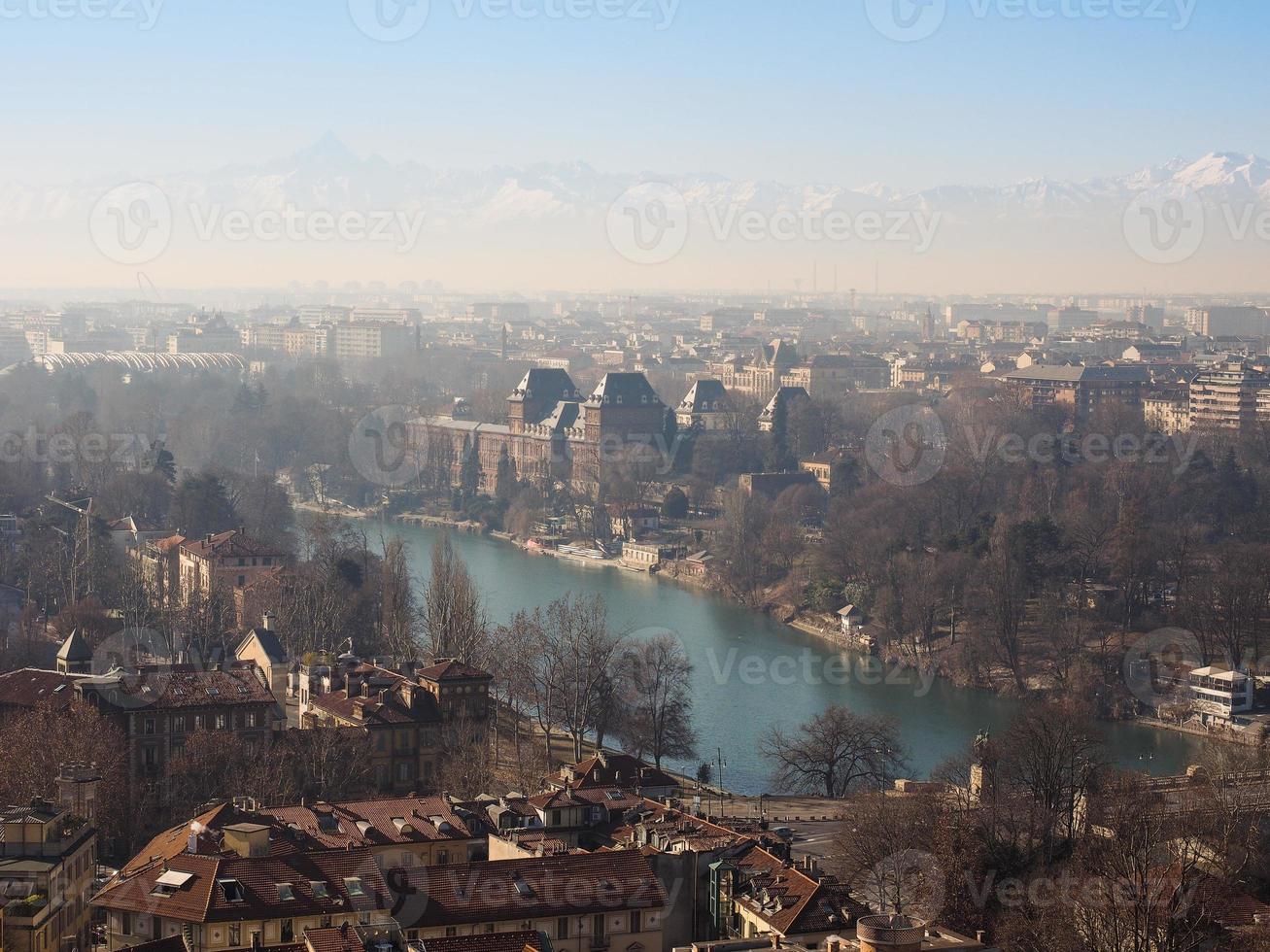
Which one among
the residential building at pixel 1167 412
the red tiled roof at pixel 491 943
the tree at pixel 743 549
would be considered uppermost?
the red tiled roof at pixel 491 943

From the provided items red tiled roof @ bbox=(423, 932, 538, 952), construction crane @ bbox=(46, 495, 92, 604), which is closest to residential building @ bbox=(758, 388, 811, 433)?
construction crane @ bbox=(46, 495, 92, 604)

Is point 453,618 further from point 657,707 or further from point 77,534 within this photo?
point 77,534

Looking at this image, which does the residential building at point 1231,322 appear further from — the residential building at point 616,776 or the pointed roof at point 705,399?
the residential building at point 616,776

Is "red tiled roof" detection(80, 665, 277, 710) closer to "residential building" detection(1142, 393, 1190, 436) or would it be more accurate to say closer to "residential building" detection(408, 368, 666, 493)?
"residential building" detection(408, 368, 666, 493)

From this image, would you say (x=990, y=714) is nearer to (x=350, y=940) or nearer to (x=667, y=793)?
(x=667, y=793)

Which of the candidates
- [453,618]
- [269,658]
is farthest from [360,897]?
[453,618]

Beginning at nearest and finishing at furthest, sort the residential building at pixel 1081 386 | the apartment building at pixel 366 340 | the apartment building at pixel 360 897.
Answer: the apartment building at pixel 360 897, the residential building at pixel 1081 386, the apartment building at pixel 366 340

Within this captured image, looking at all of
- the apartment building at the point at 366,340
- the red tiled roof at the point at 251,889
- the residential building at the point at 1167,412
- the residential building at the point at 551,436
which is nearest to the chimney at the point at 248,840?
the red tiled roof at the point at 251,889
